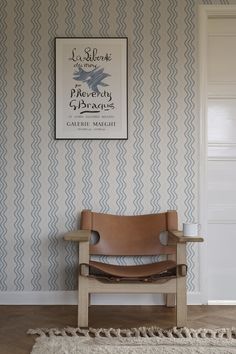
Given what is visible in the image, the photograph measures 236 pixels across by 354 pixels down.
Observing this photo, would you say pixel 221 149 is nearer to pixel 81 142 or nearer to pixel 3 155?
pixel 81 142

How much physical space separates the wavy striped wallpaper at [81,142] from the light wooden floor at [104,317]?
0.20 meters

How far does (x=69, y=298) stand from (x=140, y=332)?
75cm

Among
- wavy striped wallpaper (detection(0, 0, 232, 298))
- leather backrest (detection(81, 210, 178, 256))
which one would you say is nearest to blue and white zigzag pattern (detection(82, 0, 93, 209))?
wavy striped wallpaper (detection(0, 0, 232, 298))

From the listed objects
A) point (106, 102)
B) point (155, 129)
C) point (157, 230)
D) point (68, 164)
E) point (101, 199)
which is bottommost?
point (157, 230)

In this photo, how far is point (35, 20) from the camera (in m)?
2.93

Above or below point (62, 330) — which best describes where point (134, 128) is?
above

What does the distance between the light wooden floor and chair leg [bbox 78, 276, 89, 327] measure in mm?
88

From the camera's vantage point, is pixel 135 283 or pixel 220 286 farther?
pixel 220 286

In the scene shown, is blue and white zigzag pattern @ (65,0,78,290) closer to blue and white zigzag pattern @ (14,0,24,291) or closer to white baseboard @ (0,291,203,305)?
white baseboard @ (0,291,203,305)

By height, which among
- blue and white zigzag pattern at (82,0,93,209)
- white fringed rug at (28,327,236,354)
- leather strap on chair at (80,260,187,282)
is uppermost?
blue and white zigzag pattern at (82,0,93,209)

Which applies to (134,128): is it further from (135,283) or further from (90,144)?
(135,283)

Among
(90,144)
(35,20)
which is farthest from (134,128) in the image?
(35,20)

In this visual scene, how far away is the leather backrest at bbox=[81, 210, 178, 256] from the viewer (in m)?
2.77

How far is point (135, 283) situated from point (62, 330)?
48 centimetres
